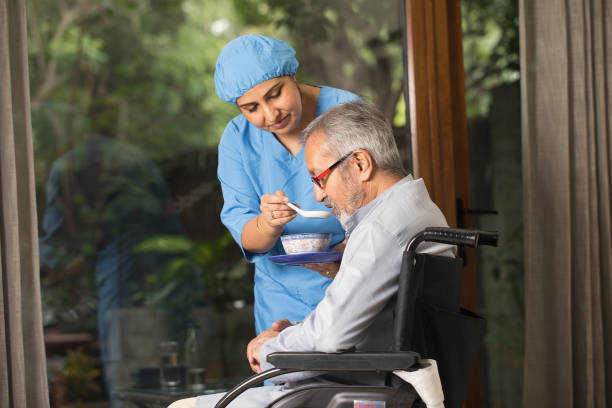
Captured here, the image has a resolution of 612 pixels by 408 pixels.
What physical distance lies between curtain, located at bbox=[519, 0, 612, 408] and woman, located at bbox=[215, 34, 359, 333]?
83 cm

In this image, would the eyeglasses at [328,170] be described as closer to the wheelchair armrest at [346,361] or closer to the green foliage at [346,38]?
the wheelchair armrest at [346,361]

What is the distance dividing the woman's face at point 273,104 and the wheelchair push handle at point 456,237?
0.76 meters

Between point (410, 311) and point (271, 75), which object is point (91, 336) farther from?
point (410, 311)

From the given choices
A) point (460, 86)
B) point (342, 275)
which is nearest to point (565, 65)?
point (460, 86)

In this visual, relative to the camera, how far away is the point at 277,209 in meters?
1.78

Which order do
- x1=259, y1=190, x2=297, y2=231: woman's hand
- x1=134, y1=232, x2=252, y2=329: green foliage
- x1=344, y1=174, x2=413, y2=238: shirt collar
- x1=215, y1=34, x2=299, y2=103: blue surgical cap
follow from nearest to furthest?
x1=344, y1=174, x2=413, y2=238: shirt collar, x1=259, y1=190, x2=297, y2=231: woman's hand, x1=215, y1=34, x2=299, y2=103: blue surgical cap, x1=134, y1=232, x2=252, y2=329: green foliage

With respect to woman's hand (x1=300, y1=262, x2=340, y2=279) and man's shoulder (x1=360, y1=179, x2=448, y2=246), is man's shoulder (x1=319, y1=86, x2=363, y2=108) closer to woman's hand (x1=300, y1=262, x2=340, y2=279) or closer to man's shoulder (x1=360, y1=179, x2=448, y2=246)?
woman's hand (x1=300, y1=262, x2=340, y2=279)

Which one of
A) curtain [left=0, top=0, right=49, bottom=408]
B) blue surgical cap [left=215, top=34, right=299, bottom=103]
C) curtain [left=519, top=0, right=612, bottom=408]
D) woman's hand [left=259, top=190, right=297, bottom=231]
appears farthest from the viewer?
curtain [left=519, top=0, right=612, bottom=408]

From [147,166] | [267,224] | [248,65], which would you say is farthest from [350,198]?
[147,166]

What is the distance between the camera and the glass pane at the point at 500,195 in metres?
2.92

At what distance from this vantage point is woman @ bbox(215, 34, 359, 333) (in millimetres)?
1914

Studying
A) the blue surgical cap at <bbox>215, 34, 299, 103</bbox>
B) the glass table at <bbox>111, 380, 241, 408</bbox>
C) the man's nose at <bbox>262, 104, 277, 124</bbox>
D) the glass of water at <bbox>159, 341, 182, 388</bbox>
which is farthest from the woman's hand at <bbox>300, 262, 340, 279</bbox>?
the glass of water at <bbox>159, 341, 182, 388</bbox>

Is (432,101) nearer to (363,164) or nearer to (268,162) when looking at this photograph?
(268,162)

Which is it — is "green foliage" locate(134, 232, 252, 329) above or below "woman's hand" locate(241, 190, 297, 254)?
below
